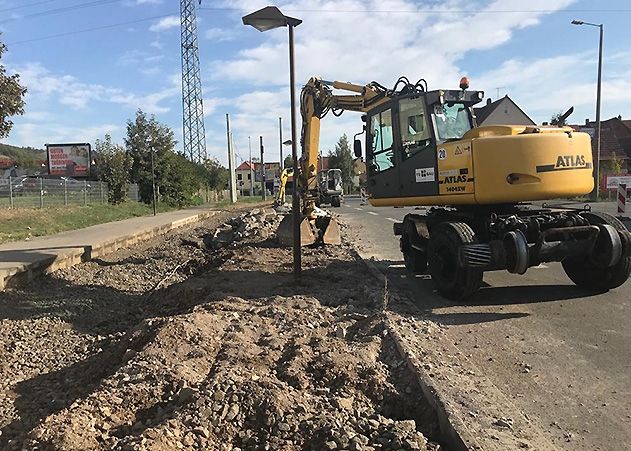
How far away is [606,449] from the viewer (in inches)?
146

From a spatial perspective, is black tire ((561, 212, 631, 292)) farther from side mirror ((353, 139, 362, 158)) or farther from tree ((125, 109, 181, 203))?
tree ((125, 109, 181, 203))

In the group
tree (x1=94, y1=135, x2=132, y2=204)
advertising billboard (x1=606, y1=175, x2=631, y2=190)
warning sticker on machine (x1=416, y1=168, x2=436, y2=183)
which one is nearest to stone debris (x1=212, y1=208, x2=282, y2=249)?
warning sticker on machine (x1=416, y1=168, x2=436, y2=183)

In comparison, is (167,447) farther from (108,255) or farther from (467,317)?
(108,255)

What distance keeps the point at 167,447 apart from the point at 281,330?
2868mm

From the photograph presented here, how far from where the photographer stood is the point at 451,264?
8172mm

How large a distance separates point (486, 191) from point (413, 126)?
178 cm

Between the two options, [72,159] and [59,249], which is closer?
[59,249]

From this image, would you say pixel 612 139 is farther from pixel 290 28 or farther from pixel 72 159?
pixel 290 28

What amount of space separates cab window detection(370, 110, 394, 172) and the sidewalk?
666 centimetres

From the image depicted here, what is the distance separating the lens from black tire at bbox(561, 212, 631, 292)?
7906mm

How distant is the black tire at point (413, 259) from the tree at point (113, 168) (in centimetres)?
2808

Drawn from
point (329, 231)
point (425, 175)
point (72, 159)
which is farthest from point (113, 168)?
point (425, 175)

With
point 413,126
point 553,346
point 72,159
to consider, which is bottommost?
point 553,346

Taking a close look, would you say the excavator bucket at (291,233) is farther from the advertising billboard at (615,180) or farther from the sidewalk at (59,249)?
the advertising billboard at (615,180)
